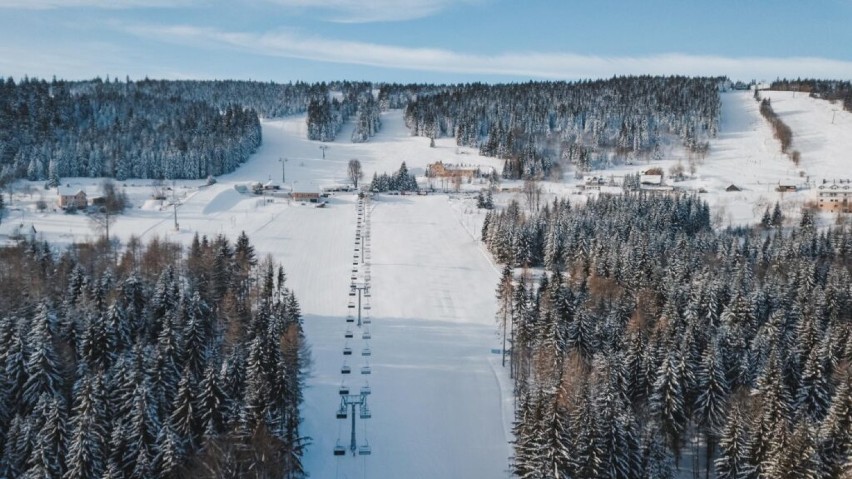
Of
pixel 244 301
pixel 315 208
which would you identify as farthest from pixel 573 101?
pixel 244 301

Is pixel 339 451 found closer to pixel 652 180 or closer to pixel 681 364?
pixel 681 364

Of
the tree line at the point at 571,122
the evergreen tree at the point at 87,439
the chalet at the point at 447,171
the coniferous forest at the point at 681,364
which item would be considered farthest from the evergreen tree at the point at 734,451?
the tree line at the point at 571,122

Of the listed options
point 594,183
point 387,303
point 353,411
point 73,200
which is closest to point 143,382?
point 353,411

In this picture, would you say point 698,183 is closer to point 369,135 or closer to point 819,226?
point 819,226

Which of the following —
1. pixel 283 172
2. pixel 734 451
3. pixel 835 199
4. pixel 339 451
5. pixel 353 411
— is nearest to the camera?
pixel 734 451

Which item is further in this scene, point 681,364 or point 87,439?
point 681,364
